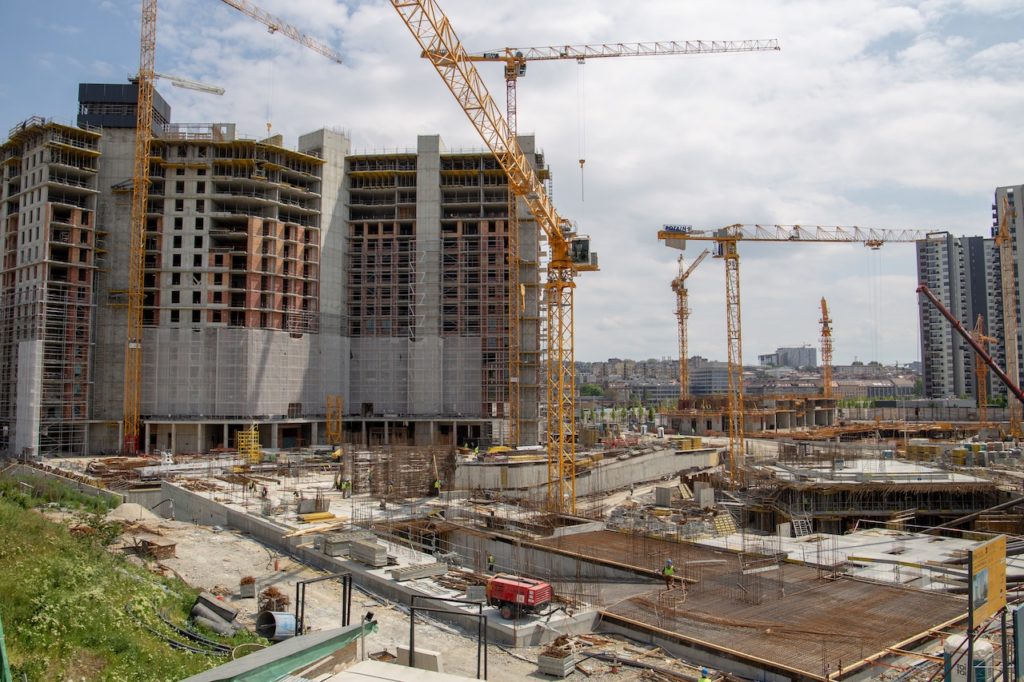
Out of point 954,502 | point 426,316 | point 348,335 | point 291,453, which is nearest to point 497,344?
point 426,316

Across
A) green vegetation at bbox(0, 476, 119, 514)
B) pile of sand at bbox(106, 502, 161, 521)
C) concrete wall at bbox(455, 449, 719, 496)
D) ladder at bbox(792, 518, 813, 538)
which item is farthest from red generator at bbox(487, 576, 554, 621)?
concrete wall at bbox(455, 449, 719, 496)

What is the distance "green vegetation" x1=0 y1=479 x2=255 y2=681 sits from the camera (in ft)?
37.8

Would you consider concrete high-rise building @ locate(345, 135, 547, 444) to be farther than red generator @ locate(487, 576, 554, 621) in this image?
Yes

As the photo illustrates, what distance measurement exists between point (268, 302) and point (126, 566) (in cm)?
4763

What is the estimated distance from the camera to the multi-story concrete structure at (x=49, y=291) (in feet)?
189

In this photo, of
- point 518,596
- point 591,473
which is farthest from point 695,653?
point 591,473

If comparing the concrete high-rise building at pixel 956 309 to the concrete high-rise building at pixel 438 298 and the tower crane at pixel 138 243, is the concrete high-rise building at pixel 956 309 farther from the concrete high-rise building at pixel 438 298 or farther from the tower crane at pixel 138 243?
the tower crane at pixel 138 243

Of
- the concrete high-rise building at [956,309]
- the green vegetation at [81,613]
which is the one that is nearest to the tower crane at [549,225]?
the green vegetation at [81,613]

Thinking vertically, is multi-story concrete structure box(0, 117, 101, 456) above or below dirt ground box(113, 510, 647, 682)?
above

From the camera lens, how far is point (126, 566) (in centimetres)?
2016

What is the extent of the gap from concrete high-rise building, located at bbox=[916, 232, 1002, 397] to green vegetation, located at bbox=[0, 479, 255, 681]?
14993 centimetres

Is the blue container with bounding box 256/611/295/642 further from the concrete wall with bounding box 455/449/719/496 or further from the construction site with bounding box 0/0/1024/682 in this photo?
the concrete wall with bounding box 455/449/719/496

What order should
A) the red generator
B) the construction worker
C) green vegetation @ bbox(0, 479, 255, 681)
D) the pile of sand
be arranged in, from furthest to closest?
the pile of sand < the construction worker < the red generator < green vegetation @ bbox(0, 479, 255, 681)

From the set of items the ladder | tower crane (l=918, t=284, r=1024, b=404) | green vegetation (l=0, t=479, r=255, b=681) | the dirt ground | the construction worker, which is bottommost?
the ladder
